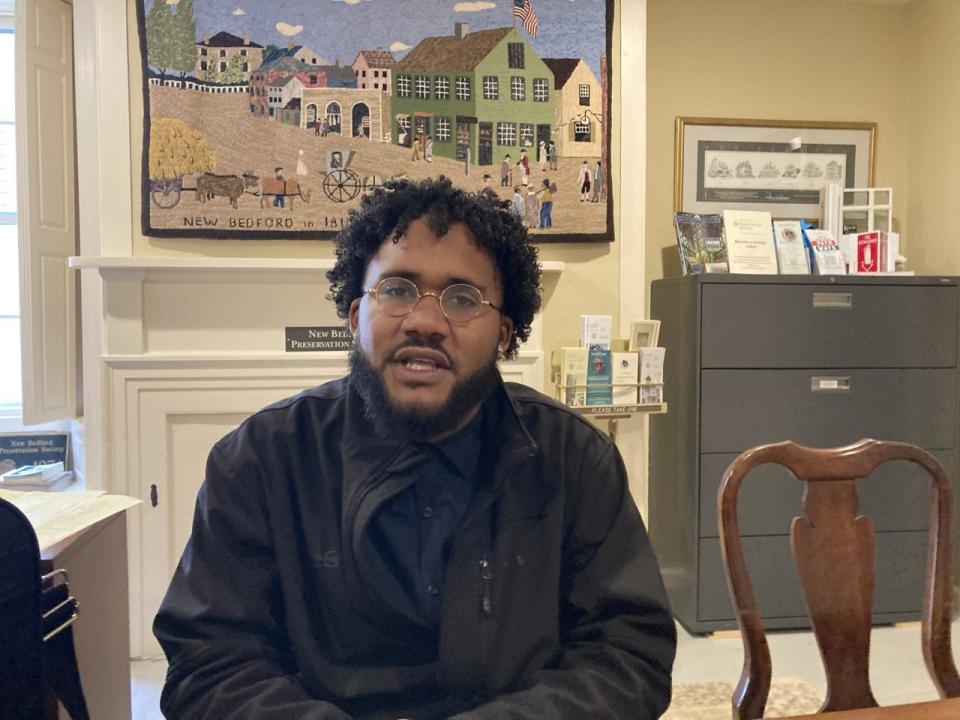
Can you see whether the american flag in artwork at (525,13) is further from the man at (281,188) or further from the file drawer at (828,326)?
the file drawer at (828,326)

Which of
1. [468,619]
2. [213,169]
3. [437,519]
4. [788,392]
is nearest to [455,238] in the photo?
[437,519]

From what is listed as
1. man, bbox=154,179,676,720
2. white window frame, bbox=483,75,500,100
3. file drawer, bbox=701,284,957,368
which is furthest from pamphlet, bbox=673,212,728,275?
man, bbox=154,179,676,720

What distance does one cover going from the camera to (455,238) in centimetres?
109

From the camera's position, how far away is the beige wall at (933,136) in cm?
285

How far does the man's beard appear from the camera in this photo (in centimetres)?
104

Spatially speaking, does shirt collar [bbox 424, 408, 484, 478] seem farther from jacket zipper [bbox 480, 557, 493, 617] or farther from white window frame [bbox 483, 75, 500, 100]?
white window frame [bbox 483, 75, 500, 100]

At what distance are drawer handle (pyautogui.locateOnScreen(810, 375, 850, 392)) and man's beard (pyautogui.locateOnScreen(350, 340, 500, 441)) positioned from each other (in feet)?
6.09

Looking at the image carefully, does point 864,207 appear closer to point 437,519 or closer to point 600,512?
point 600,512

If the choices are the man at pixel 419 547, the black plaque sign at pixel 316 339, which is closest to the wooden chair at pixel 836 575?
the man at pixel 419 547

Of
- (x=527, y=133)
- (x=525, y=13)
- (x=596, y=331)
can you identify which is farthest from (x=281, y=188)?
(x=596, y=331)

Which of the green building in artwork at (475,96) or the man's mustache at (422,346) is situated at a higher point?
the green building in artwork at (475,96)

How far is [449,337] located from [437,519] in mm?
279

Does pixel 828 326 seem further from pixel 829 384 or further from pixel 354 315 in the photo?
pixel 354 315

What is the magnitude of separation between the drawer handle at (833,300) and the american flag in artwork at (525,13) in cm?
141
